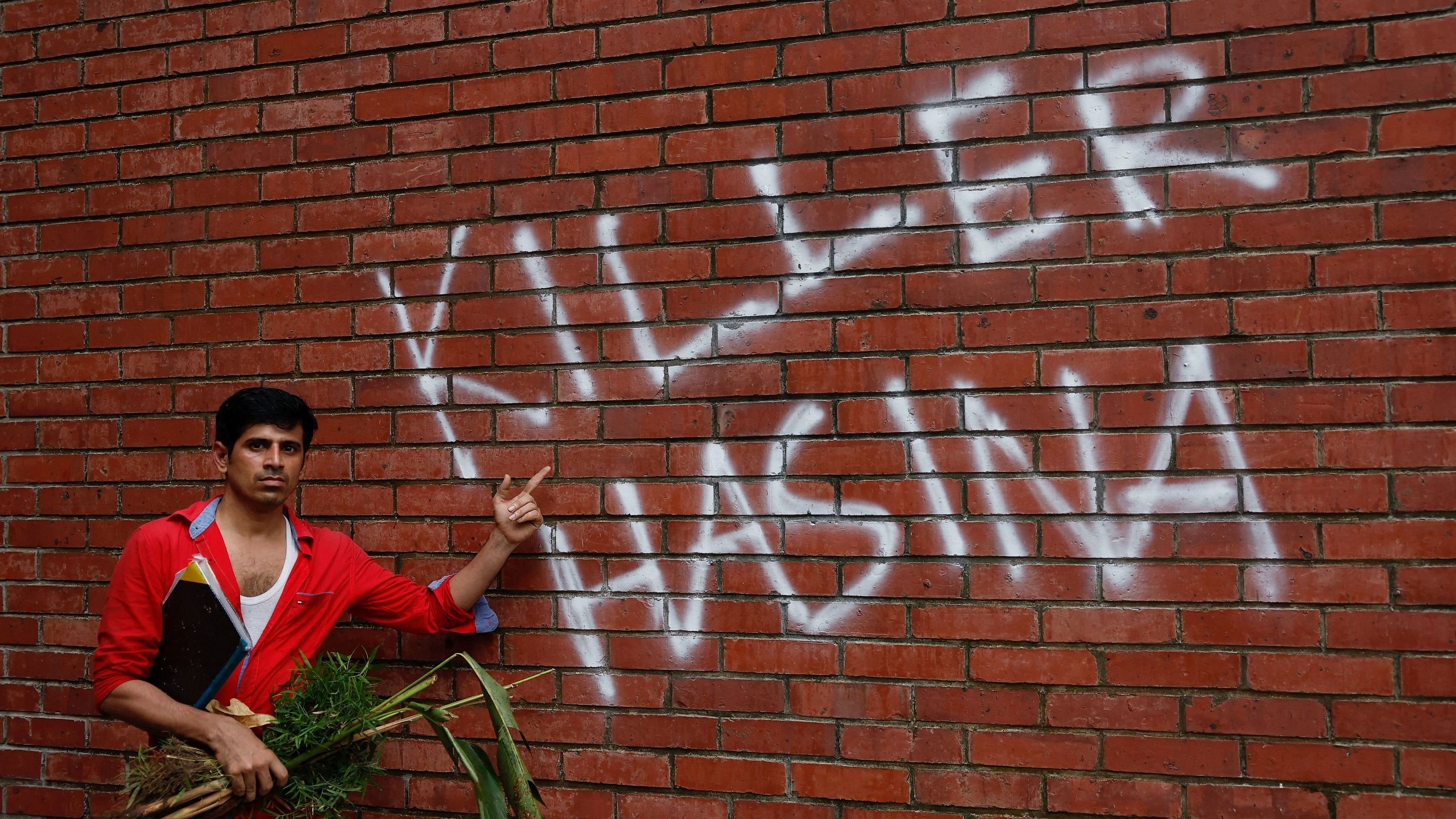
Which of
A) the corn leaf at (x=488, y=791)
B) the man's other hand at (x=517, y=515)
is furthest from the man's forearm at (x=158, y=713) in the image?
the man's other hand at (x=517, y=515)

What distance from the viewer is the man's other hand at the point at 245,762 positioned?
2.39 meters

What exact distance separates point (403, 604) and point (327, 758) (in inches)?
16.7

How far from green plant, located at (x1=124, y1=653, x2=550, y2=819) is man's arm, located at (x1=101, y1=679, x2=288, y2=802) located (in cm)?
3

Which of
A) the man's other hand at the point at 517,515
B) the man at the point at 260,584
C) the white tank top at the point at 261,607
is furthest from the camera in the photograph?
the man's other hand at the point at 517,515

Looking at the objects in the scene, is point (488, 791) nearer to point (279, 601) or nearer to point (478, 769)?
point (478, 769)

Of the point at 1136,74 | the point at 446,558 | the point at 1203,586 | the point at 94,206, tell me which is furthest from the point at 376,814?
the point at 1136,74

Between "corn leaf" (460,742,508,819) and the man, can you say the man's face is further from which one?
"corn leaf" (460,742,508,819)

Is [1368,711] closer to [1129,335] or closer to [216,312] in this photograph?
[1129,335]

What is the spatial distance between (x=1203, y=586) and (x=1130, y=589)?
0.16m

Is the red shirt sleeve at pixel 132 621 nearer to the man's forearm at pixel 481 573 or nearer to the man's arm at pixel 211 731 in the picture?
the man's arm at pixel 211 731

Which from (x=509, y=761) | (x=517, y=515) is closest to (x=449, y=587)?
(x=517, y=515)

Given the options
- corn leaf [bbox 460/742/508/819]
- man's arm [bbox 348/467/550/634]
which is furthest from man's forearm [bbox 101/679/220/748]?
corn leaf [bbox 460/742/508/819]

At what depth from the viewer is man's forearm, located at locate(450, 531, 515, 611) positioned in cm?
278

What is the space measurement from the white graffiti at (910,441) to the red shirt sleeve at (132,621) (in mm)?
798
